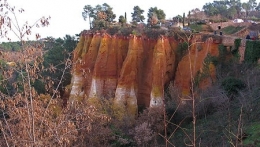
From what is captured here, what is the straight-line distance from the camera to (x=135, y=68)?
23234 millimetres

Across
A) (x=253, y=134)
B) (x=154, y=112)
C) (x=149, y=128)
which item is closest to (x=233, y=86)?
(x=154, y=112)

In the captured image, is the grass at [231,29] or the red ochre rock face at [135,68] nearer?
the red ochre rock face at [135,68]

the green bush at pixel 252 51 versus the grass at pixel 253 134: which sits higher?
the green bush at pixel 252 51

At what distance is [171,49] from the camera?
2338 centimetres

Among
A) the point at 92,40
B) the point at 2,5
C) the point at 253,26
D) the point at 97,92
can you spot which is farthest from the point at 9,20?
the point at 253,26

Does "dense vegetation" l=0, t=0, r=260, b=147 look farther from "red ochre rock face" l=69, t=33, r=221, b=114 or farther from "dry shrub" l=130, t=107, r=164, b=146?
"red ochre rock face" l=69, t=33, r=221, b=114

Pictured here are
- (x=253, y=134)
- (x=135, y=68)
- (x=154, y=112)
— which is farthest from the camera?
(x=135, y=68)

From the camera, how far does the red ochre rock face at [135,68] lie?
71.5 ft

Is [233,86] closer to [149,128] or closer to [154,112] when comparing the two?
[154,112]

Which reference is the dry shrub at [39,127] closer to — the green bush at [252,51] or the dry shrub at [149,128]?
the dry shrub at [149,128]

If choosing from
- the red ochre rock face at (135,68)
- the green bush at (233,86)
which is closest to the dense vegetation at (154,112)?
the green bush at (233,86)

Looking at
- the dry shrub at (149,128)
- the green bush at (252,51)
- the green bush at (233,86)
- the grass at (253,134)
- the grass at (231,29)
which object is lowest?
the dry shrub at (149,128)

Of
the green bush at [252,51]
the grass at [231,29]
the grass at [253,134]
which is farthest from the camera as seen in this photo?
the grass at [231,29]

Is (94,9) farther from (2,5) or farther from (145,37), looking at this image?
(2,5)
